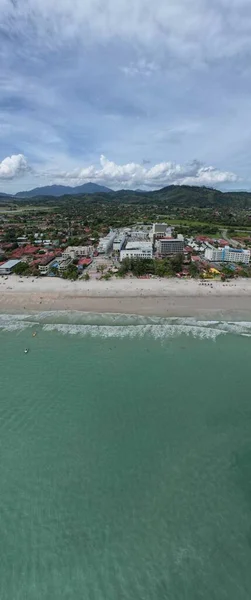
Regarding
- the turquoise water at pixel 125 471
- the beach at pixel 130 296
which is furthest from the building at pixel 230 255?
the turquoise water at pixel 125 471

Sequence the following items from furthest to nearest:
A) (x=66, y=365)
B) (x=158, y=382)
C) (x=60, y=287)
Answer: (x=60, y=287) → (x=66, y=365) → (x=158, y=382)

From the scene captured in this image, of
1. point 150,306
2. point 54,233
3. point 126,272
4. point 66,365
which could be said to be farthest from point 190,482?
point 54,233

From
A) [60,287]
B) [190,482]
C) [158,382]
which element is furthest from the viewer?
[60,287]

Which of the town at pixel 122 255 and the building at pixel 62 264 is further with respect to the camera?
the building at pixel 62 264

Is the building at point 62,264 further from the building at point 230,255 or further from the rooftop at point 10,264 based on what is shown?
the building at point 230,255

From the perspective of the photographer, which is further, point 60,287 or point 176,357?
point 60,287

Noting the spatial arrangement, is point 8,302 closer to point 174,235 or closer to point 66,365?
point 66,365

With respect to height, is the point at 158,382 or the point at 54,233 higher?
the point at 54,233

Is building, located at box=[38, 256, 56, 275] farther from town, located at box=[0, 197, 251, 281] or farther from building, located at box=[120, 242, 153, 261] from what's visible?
building, located at box=[120, 242, 153, 261]

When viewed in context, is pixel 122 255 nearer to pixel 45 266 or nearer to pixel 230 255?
pixel 45 266
